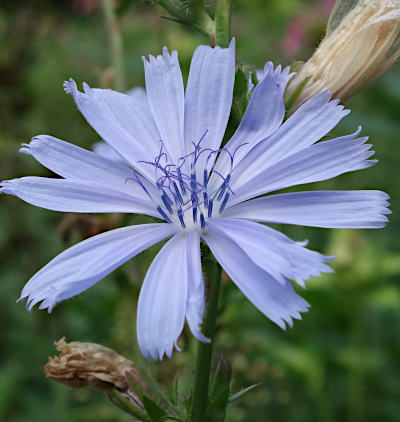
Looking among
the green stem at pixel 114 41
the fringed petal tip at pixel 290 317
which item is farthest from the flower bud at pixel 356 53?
the green stem at pixel 114 41

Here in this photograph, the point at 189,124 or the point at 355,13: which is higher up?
the point at 355,13

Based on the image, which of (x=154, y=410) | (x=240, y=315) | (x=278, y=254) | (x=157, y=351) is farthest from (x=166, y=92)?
(x=240, y=315)

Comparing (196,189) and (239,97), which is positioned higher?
(239,97)

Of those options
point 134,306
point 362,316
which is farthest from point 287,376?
point 134,306

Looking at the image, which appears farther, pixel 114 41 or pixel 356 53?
pixel 114 41

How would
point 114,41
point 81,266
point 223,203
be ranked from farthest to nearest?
point 114,41, point 223,203, point 81,266

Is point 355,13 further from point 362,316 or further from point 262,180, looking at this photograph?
point 362,316

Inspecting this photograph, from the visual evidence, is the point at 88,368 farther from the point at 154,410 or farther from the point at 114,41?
the point at 114,41
